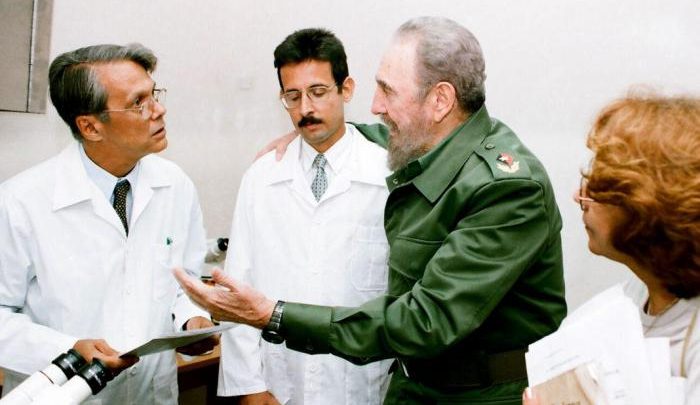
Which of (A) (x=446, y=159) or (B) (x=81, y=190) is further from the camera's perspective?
(B) (x=81, y=190)

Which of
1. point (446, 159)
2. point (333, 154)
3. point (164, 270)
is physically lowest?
point (164, 270)

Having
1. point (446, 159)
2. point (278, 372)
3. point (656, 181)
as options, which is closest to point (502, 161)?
point (446, 159)

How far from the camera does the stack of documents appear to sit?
882 mm

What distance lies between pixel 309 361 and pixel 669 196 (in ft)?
3.72

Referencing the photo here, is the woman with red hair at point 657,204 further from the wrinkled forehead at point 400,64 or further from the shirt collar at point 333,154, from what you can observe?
the shirt collar at point 333,154

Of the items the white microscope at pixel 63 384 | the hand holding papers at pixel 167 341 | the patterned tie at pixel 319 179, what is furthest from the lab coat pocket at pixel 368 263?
the white microscope at pixel 63 384

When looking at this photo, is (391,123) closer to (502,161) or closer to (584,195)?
(502,161)

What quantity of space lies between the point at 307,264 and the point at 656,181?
1070mm

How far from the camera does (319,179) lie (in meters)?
1.93

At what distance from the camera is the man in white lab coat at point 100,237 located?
153 cm

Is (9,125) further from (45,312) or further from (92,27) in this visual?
(45,312)

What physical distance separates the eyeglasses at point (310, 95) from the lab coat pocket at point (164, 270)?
0.54 metres

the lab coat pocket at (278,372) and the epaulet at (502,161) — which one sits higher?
the epaulet at (502,161)

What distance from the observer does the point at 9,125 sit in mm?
2176
